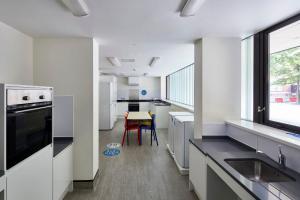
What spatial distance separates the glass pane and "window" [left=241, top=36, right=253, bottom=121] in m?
0.39

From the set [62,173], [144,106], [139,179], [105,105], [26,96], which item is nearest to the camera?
[26,96]

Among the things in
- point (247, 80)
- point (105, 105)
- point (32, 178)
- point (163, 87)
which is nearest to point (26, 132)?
point (32, 178)

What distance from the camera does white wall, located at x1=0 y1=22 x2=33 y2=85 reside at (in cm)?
240

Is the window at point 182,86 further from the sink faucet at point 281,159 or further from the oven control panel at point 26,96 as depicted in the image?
the oven control panel at point 26,96

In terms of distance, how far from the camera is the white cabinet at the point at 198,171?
2.34m

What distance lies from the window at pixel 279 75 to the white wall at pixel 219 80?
11.5 inches

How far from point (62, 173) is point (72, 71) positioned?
4.96 feet

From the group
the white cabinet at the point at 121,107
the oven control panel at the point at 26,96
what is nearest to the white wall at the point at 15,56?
the oven control panel at the point at 26,96

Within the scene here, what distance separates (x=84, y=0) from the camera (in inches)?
71.3

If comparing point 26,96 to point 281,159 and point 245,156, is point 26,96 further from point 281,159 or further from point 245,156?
point 281,159

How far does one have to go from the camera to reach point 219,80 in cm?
298

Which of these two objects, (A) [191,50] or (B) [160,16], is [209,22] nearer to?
(B) [160,16]

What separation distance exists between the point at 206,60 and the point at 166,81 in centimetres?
740

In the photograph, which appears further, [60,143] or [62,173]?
[60,143]
